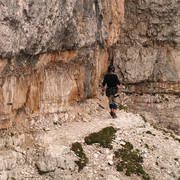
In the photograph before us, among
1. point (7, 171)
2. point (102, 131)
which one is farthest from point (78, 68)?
point (7, 171)

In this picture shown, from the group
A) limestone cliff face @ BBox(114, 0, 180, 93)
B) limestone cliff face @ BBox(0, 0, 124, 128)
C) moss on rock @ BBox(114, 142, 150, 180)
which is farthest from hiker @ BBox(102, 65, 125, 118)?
limestone cliff face @ BBox(114, 0, 180, 93)

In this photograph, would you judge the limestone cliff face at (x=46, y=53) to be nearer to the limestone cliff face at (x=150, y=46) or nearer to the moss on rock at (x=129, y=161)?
the moss on rock at (x=129, y=161)

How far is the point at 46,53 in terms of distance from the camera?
11.3 meters

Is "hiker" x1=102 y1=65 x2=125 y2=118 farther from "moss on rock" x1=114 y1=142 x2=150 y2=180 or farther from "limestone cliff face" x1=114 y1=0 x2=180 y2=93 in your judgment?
"limestone cliff face" x1=114 y1=0 x2=180 y2=93

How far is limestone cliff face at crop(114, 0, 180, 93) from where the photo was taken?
73.8ft

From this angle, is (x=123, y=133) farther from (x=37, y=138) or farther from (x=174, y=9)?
(x=174, y=9)

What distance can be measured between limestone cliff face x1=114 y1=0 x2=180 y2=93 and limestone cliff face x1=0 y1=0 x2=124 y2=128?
24.2 ft

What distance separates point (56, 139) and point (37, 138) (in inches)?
31.3

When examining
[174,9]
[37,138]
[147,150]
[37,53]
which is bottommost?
[147,150]

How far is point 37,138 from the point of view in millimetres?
10773

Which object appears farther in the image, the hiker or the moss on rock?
the hiker

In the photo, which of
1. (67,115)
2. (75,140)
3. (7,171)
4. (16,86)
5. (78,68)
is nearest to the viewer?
(7,171)

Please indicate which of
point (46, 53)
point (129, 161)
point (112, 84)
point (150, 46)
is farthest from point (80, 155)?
point (150, 46)

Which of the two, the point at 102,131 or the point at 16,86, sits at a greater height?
the point at 16,86
